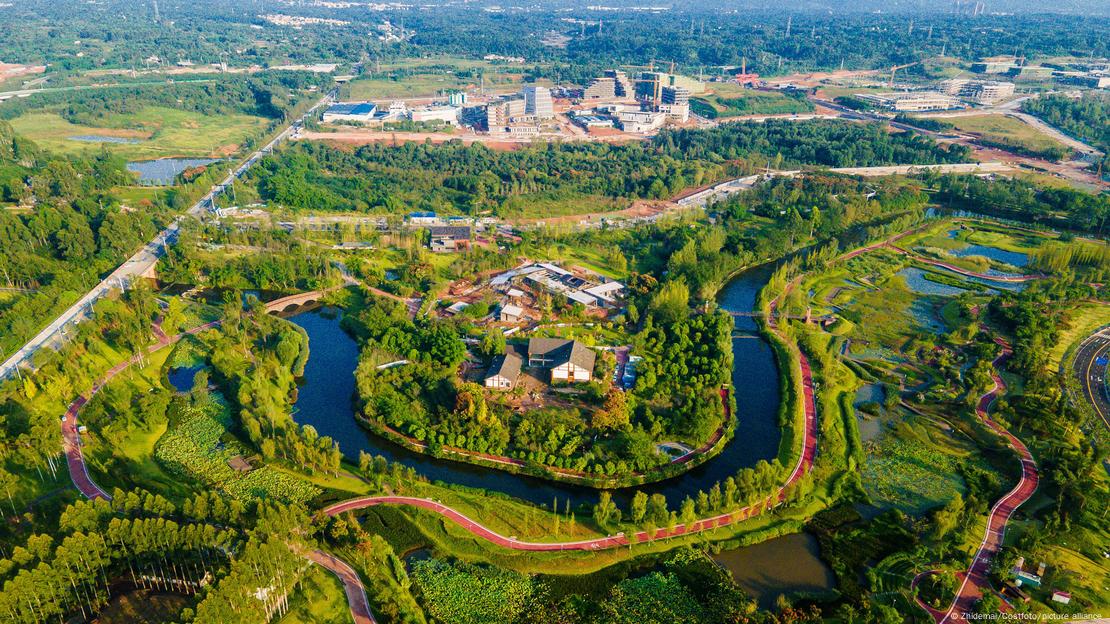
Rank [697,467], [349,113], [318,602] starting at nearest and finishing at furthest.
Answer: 1. [318,602]
2. [697,467]
3. [349,113]

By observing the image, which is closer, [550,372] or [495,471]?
[495,471]

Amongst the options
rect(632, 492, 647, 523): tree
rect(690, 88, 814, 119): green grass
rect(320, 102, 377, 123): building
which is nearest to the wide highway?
rect(320, 102, 377, 123): building

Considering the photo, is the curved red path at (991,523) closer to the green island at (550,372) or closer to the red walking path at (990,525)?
the red walking path at (990,525)

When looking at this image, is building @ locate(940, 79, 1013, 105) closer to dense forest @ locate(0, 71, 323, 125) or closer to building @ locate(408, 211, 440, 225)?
building @ locate(408, 211, 440, 225)

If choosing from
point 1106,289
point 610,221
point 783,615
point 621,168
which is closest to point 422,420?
point 783,615

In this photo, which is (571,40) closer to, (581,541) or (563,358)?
(563,358)

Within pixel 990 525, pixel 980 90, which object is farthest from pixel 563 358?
pixel 980 90

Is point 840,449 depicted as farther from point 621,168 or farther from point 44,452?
point 621,168
